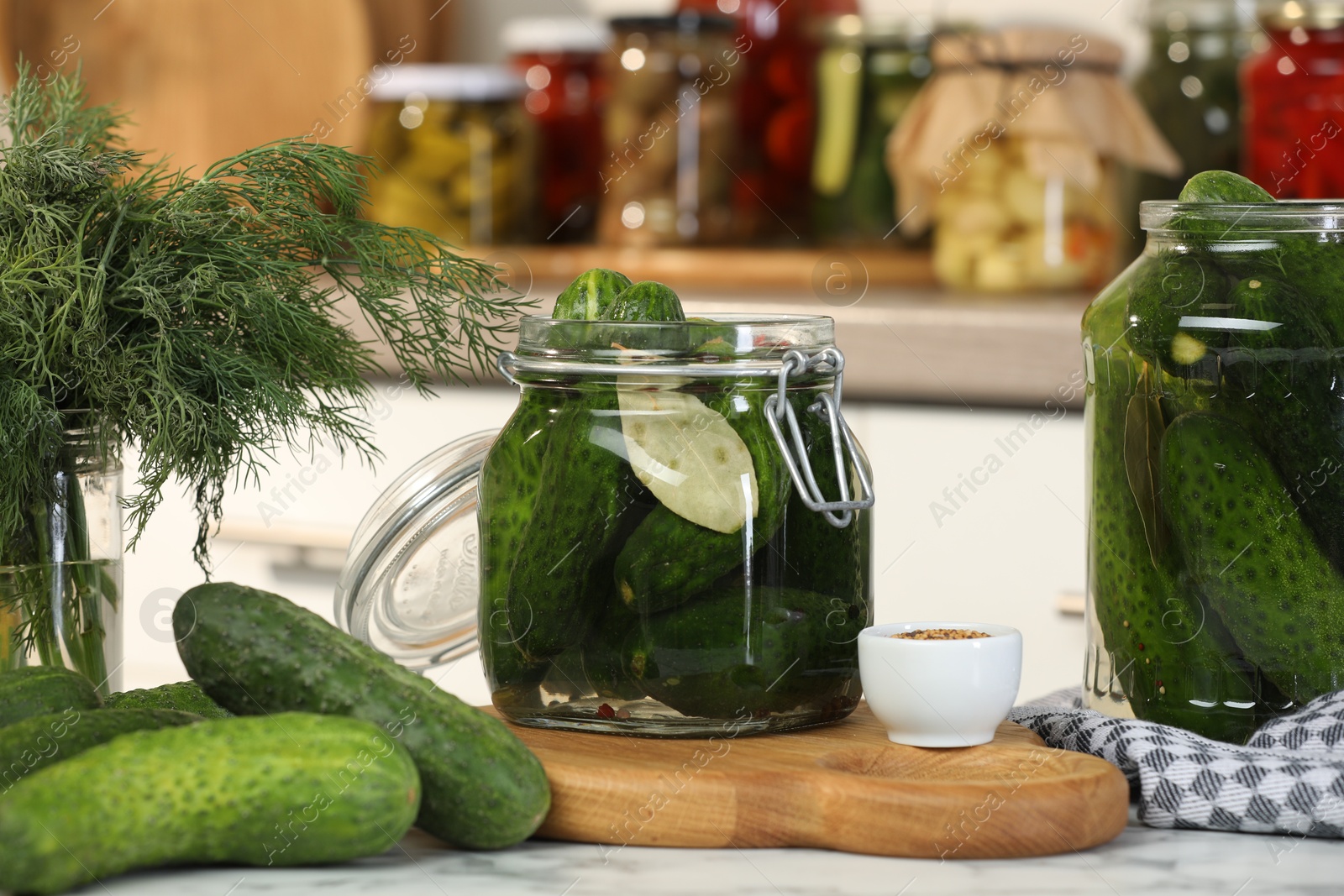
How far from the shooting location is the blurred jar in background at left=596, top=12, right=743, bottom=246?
6.11ft

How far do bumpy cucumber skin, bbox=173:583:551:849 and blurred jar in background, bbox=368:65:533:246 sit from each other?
131cm

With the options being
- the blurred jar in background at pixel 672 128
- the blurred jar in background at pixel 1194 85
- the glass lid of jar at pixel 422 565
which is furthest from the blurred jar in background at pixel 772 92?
the glass lid of jar at pixel 422 565

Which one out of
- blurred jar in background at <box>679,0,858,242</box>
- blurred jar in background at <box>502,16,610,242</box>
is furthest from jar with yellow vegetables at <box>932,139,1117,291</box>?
blurred jar in background at <box>502,16,610,242</box>

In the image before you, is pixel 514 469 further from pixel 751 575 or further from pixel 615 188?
pixel 615 188

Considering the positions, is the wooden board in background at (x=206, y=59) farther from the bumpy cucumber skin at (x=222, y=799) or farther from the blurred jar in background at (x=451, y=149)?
the bumpy cucumber skin at (x=222, y=799)

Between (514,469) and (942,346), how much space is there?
0.89 metres

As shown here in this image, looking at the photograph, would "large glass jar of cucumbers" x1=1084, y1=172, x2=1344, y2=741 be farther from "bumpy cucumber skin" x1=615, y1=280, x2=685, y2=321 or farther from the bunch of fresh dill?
the bunch of fresh dill

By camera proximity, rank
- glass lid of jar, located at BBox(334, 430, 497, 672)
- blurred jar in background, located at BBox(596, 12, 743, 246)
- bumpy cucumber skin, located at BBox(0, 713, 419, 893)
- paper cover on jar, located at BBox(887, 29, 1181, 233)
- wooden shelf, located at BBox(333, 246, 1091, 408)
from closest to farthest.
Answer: bumpy cucumber skin, located at BBox(0, 713, 419, 893), glass lid of jar, located at BBox(334, 430, 497, 672), wooden shelf, located at BBox(333, 246, 1091, 408), paper cover on jar, located at BBox(887, 29, 1181, 233), blurred jar in background, located at BBox(596, 12, 743, 246)

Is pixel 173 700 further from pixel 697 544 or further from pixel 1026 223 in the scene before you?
pixel 1026 223

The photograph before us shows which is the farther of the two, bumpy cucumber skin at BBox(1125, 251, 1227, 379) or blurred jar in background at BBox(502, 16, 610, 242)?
blurred jar in background at BBox(502, 16, 610, 242)

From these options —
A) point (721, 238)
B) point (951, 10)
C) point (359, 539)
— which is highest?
point (951, 10)

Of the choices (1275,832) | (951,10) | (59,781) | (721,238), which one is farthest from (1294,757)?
(951,10)

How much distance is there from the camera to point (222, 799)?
54 cm

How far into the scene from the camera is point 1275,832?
62 cm
